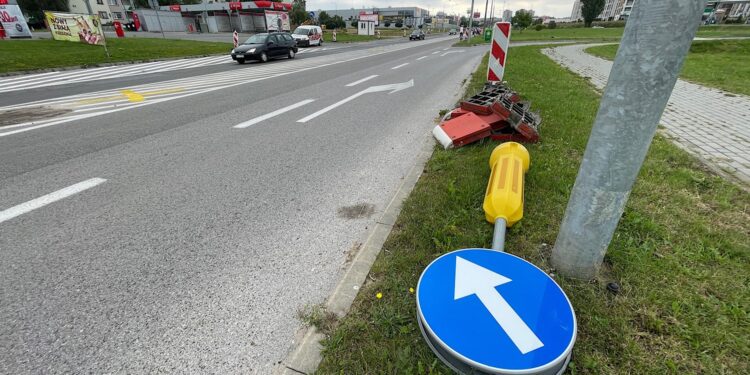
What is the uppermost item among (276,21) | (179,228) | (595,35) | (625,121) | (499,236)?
(276,21)

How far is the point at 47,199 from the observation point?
3.60 m

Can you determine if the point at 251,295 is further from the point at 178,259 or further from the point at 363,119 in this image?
the point at 363,119

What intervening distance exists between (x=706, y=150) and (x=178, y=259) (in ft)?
21.9

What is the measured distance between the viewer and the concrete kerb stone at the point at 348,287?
186 cm

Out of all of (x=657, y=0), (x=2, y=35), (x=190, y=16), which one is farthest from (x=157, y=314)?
(x=190, y=16)

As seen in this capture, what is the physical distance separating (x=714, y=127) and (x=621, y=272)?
18.4ft

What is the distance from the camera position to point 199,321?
2.16m

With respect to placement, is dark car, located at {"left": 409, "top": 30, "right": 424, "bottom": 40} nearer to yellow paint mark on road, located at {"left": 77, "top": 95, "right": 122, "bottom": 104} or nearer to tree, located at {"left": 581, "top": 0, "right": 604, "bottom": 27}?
yellow paint mark on road, located at {"left": 77, "top": 95, "right": 122, "bottom": 104}

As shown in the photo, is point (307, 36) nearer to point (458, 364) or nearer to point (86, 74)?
point (86, 74)

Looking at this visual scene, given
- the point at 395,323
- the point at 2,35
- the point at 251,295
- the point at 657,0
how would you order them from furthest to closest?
1. the point at 2,35
2. the point at 251,295
3. the point at 395,323
4. the point at 657,0

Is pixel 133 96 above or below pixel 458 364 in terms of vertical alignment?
below

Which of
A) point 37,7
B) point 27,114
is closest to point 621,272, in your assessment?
point 27,114

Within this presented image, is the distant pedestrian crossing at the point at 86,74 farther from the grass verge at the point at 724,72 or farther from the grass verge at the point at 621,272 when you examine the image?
the grass verge at the point at 724,72

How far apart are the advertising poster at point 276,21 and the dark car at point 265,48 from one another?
21317 mm
